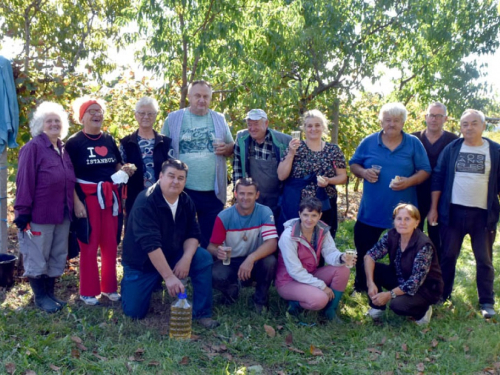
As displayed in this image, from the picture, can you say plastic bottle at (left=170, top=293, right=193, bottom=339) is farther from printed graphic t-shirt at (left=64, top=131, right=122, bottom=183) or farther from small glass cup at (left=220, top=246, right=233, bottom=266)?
printed graphic t-shirt at (left=64, top=131, right=122, bottom=183)

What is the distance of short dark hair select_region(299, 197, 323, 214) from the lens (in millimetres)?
4719

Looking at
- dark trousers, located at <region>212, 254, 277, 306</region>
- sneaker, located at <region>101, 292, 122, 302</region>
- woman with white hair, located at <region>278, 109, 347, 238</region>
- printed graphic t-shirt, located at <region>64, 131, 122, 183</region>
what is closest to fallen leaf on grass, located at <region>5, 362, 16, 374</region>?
sneaker, located at <region>101, 292, 122, 302</region>

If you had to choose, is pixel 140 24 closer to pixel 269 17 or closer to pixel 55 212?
pixel 269 17

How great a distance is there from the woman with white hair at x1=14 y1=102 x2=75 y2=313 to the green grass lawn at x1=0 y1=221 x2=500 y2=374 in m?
0.41

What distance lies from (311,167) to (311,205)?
547 millimetres

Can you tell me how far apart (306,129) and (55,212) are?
2474mm

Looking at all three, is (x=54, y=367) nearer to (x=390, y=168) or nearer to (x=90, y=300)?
(x=90, y=300)

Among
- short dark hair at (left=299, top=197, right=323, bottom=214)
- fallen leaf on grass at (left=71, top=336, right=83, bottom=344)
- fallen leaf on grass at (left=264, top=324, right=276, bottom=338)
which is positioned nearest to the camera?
fallen leaf on grass at (left=71, top=336, right=83, bottom=344)

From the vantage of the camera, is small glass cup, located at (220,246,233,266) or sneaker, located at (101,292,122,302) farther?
sneaker, located at (101,292,122,302)


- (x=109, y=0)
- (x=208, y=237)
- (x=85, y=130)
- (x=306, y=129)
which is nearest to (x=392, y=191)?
(x=306, y=129)

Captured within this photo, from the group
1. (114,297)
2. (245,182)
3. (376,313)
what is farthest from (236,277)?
(376,313)

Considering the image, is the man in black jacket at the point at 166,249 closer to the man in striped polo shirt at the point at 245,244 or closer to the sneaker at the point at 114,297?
the man in striped polo shirt at the point at 245,244

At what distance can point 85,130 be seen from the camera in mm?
4918

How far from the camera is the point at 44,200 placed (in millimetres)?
4633
